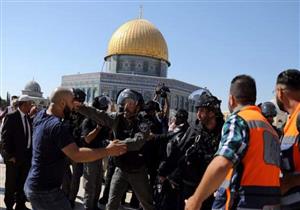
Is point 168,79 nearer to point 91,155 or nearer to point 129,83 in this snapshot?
point 129,83

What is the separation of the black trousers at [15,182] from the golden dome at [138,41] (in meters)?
42.9


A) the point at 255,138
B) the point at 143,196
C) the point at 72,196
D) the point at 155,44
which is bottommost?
the point at 72,196

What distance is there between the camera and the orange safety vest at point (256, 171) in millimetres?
2678

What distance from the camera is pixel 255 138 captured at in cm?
268

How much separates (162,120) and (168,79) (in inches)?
1594

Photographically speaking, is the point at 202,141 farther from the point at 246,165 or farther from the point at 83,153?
the point at 246,165

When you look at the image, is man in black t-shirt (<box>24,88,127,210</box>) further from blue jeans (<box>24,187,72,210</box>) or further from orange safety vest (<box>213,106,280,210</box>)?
orange safety vest (<box>213,106,280,210</box>)

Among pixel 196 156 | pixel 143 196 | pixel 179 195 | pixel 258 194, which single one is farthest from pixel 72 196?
pixel 258 194

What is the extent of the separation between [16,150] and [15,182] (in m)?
0.51

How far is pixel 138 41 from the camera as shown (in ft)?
160

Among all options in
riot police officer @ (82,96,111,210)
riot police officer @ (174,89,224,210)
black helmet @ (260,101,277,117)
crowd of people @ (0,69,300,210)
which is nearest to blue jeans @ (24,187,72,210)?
crowd of people @ (0,69,300,210)

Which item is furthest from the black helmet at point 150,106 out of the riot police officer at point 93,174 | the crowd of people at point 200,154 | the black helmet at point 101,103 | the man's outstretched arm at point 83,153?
the man's outstretched arm at point 83,153

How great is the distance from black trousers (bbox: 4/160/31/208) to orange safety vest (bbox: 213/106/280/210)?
14.6 feet

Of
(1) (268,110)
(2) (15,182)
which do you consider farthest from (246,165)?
(2) (15,182)
